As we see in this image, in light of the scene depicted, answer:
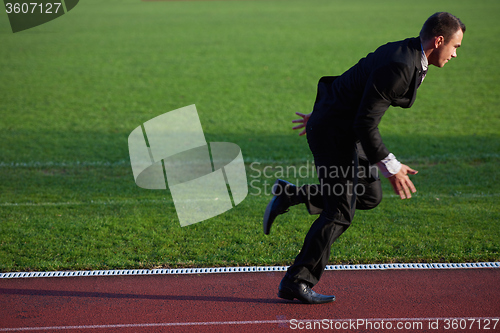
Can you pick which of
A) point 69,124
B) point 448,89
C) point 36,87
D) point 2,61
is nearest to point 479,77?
point 448,89

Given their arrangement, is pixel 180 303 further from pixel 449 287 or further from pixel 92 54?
pixel 92 54

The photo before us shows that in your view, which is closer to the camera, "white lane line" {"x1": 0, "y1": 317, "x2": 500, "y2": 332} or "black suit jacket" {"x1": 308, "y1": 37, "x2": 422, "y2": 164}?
"black suit jacket" {"x1": 308, "y1": 37, "x2": 422, "y2": 164}

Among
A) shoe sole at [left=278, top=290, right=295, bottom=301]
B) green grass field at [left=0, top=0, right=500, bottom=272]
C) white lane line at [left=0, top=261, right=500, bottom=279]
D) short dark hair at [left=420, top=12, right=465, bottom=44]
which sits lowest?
green grass field at [left=0, top=0, right=500, bottom=272]

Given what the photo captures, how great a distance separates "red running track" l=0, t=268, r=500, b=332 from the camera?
3865 millimetres

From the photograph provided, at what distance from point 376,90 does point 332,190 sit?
0.83 m

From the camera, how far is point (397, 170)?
11.8 feet

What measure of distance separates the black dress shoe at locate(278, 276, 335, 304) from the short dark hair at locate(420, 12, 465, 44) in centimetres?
203

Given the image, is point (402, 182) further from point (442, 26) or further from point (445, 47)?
point (442, 26)

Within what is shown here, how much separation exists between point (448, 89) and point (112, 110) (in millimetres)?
8763

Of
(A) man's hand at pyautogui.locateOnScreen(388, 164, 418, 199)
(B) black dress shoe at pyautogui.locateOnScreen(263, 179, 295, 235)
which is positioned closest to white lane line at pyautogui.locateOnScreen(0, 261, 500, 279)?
(B) black dress shoe at pyautogui.locateOnScreen(263, 179, 295, 235)

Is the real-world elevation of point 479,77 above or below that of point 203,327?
below

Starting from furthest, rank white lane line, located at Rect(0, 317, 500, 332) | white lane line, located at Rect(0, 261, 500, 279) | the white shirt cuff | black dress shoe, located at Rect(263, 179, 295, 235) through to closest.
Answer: white lane line, located at Rect(0, 261, 500, 279), black dress shoe, located at Rect(263, 179, 295, 235), white lane line, located at Rect(0, 317, 500, 332), the white shirt cuff

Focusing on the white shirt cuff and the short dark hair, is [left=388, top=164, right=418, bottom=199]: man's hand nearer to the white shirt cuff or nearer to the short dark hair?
the white shirt cuff

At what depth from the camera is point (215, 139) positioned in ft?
32.2
